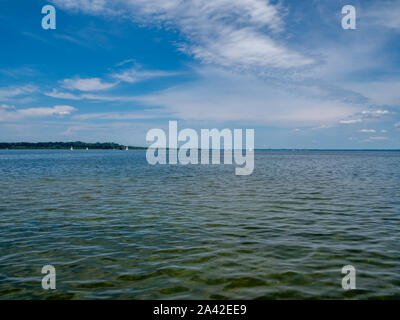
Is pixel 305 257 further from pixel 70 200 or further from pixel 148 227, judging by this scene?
pixel 70 200

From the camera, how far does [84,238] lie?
1431 centimetres

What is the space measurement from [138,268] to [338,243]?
29.3 feet

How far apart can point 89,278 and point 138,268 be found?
168 centimetres

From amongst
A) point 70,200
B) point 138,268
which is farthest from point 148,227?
point 70,200
